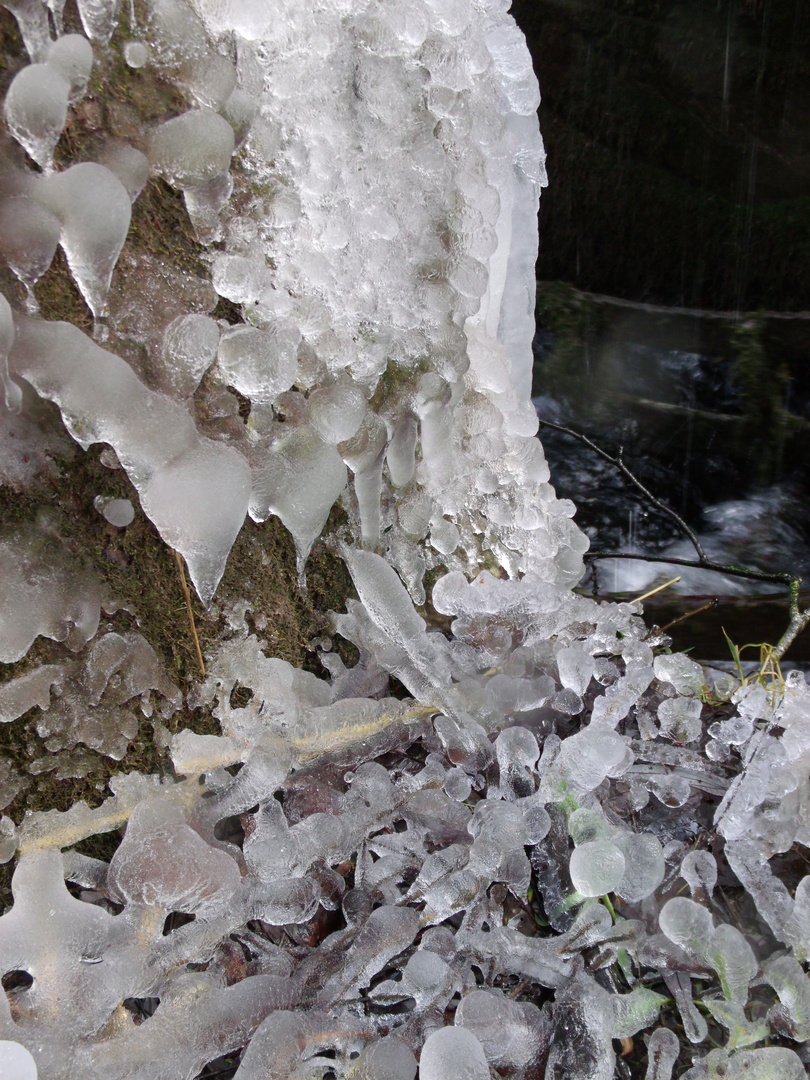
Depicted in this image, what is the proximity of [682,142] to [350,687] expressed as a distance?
3624 millimetres

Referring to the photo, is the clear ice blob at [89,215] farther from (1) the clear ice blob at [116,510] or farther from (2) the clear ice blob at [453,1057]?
(2) the clear ice blob at [453,1057]

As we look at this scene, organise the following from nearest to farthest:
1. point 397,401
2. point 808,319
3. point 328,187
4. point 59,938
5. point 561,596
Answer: point 59,938 → point 328,187 → point 397,401 → point 561,596 → point 808,319

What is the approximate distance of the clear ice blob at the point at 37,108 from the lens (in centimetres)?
72

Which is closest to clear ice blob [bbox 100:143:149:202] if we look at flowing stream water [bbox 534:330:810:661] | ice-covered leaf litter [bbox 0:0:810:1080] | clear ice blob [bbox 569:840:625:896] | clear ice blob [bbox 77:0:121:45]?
ice-covered leaf litter [bbox 0:0:810:1080]

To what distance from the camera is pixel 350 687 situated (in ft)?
4.15

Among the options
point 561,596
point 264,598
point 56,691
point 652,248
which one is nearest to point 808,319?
point 652,248

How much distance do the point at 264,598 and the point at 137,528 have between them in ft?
0.82

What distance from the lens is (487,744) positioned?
4.08 ft

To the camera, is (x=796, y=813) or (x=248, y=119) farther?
(x=796, y=813)

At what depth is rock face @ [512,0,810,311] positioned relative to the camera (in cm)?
361

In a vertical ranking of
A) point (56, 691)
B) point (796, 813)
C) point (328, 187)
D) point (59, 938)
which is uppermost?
point (328, 187)

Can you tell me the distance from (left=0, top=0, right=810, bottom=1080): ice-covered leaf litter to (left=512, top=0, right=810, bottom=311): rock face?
9.03ft

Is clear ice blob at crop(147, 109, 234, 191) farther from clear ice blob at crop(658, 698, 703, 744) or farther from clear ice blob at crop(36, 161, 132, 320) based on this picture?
clear ice blob at crop(658, 698, 703, 744)

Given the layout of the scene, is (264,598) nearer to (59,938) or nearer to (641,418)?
(59,938)
